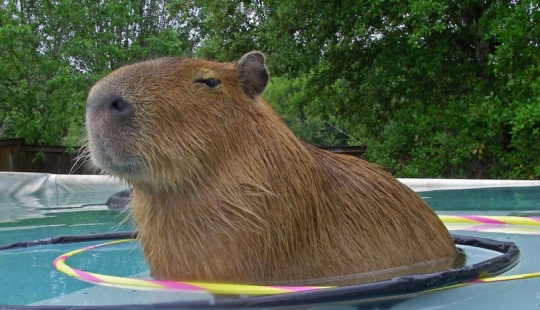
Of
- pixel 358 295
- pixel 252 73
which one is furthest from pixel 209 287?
pixel 252 73

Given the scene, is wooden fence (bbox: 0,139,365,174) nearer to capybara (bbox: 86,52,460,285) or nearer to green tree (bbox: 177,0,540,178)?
green tree (bbox: 177,0,540,178)

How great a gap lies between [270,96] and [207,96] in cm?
1973

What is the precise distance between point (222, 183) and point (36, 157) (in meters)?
10.7

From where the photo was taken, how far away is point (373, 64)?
11219 millimetres

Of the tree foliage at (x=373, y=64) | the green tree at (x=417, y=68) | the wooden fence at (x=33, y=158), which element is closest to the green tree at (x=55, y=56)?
the tree foliage at (x=373, y=64)

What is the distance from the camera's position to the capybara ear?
243cm

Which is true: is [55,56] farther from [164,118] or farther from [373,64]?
[164,118]

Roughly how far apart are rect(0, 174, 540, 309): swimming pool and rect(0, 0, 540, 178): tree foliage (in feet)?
7.42

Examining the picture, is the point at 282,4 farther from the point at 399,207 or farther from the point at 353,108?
the point at 399,207

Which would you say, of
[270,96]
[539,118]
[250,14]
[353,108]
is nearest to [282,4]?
[250,14]

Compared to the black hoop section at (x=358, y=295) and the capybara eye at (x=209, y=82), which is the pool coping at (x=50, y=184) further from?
the black hoop section at (x=358, y=295)

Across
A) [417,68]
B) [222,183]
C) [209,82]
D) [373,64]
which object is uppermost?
[373,64]

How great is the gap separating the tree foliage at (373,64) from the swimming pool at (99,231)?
226 centimetres

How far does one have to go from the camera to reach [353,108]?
12.2 meters
